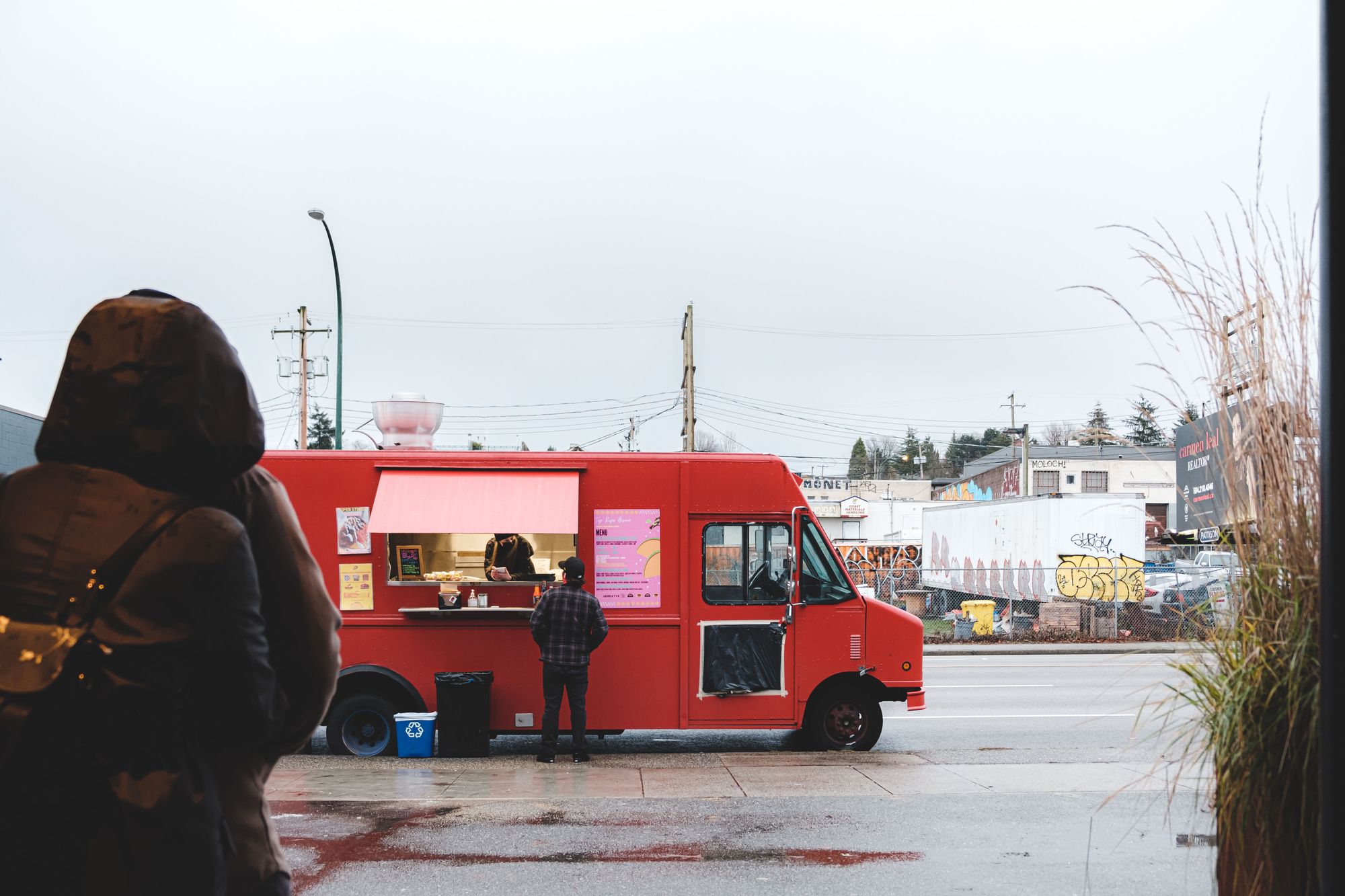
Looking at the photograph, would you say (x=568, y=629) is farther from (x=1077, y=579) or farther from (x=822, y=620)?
(x=1077, y=579)

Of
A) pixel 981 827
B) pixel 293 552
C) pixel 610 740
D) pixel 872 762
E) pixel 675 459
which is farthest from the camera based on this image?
pixel 610 740

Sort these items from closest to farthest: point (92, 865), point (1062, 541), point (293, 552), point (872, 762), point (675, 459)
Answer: point (92, 865) → point (293, 552) → point (872, 762) → point (675, 459) → point (1062, 541)

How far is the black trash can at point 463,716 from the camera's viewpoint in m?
9.50

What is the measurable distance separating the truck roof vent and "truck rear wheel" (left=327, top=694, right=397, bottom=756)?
2.41 m

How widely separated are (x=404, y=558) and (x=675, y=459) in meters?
2.75

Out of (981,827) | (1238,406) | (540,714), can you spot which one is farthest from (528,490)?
(1238,406)

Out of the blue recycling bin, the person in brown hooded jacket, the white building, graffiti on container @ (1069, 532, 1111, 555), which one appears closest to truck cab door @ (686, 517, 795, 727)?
the blue recycling bin

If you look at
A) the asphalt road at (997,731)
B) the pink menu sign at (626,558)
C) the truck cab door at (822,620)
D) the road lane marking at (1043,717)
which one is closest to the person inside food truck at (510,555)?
the pink menu sign at (626,558)

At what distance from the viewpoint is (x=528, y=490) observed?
976 centimetres

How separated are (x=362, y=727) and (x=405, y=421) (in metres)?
2.93

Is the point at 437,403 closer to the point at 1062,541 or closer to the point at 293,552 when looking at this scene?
the point at 293,552

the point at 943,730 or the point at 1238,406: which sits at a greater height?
the point at 1238,406

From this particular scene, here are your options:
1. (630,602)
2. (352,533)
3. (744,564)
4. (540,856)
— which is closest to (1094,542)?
(744,564)

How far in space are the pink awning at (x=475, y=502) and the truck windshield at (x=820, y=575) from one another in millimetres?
2189
